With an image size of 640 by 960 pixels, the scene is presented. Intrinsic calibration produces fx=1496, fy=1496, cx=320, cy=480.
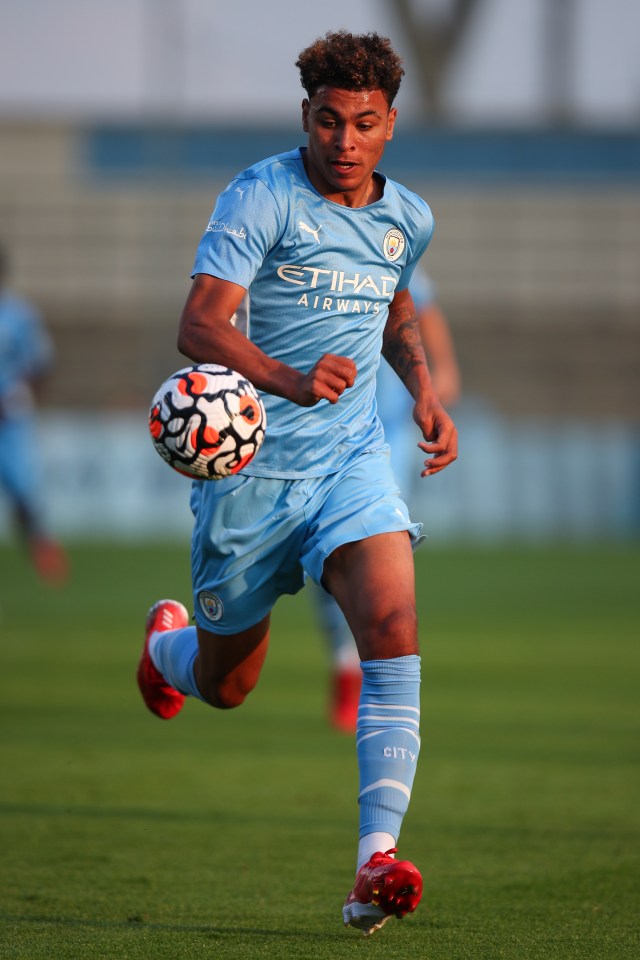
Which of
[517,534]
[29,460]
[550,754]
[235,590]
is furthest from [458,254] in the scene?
[235,590]

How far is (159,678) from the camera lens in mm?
5754

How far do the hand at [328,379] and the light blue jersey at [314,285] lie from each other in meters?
0.49

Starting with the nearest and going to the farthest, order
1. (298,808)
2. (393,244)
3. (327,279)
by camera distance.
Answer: (327,279) < (393,244) < (298,808)

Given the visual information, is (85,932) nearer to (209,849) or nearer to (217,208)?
(209,849)

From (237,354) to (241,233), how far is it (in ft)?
1.32

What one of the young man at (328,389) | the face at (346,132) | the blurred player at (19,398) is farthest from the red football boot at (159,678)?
the blurred player at (19,398)

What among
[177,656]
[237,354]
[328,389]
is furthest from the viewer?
[177,656]

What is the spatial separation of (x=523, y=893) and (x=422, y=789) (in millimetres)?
1854

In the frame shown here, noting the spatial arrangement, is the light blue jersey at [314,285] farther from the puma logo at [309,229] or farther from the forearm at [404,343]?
the forearm at [404,343]

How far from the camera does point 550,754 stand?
23.7 feet

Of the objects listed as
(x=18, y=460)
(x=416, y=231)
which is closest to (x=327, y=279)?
(x=416, y=231)

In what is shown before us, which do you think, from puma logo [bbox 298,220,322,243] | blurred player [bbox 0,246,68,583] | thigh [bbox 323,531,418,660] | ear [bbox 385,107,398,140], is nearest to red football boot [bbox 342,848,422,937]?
thigh [bbox 323,531,418,660]

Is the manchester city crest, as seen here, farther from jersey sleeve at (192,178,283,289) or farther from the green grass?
the green grass

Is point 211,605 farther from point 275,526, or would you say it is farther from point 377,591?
point 377,591
